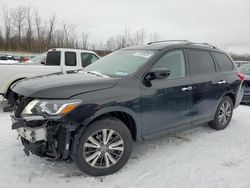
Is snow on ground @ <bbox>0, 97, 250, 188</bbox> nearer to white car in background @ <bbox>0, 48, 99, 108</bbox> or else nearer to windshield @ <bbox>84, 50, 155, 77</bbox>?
windshield @ <bbox>84, 50, 155, 77</bbox>

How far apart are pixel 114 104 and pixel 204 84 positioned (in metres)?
2.00

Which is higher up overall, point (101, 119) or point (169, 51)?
point (169, 51)

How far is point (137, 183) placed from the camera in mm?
2717

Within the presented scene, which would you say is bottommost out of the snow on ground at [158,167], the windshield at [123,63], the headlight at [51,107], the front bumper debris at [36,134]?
the snow on ground at [158,167]

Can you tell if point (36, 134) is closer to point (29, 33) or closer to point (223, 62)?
point (223, 62)

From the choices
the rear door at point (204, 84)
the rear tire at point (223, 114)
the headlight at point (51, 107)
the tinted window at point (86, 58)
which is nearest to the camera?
the headlight at point (51, 107)

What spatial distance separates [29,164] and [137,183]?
60.7 inches

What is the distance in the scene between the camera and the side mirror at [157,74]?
3047 mm

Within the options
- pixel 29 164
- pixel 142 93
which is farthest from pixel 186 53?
pixel 29 164

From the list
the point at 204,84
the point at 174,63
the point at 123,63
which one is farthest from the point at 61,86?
the point at 204,84

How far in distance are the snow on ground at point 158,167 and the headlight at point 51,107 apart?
90 cm

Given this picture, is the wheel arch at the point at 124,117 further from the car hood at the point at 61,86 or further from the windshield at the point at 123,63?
the windshield at the point at 123,63

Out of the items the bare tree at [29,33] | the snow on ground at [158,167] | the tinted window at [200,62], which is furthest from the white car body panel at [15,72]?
the bare tree at [29,33]

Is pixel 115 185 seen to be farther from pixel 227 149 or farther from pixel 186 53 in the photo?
pixel 186 53
